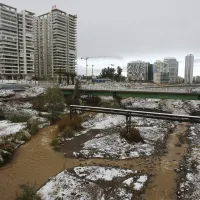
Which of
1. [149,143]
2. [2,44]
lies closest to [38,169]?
[149,143]

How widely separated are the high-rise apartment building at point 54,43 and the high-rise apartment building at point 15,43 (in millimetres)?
21375

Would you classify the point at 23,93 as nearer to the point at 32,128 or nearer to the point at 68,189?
the point at 32,128

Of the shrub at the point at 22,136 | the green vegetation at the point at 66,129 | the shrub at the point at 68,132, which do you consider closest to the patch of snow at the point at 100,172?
the green vegetation at the point at 66,129

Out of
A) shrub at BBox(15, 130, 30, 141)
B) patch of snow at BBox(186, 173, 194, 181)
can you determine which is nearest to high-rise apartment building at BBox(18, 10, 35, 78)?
shrub at BBox(15, 130, 30, 141)

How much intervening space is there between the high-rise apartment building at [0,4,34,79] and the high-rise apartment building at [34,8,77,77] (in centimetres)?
2137

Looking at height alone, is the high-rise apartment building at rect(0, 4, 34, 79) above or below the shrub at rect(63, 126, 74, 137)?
above

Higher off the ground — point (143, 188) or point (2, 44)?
point (2, 44)

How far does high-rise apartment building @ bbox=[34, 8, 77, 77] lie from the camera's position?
16388 cm

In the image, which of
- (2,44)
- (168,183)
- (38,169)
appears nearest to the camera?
(168,183)

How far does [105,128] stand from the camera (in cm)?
3053

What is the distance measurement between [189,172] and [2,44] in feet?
447

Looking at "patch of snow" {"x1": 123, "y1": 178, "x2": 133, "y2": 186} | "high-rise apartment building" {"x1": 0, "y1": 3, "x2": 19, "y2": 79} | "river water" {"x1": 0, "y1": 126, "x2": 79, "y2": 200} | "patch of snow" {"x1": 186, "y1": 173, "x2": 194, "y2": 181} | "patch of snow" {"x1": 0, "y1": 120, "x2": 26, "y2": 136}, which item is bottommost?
"river water" {"x1": 0, "y1": 126, "x2": 79, "y2": 200}

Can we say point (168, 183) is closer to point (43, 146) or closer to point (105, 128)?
point (43, 146)

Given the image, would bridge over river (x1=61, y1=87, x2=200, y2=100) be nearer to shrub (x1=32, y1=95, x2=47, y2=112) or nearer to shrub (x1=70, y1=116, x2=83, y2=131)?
shrub (x1=32, y1=95, x2=47, y2=112)
